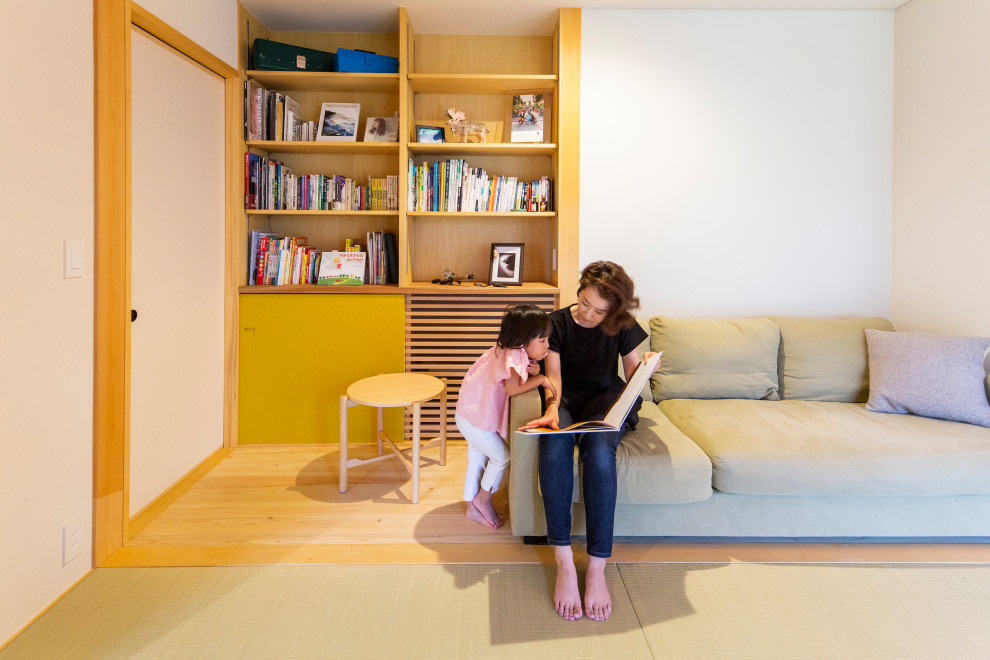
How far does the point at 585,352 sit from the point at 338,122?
201cm

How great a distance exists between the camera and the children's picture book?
3408 millimetres

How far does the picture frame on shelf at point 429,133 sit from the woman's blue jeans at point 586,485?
2.03m

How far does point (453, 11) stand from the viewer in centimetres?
324

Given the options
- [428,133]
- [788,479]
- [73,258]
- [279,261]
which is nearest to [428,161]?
[428,133]

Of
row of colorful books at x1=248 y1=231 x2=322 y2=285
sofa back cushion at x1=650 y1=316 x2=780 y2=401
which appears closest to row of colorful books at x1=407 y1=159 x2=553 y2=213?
row of colorful books at x1=248 y1=231 x2=322 y2=285

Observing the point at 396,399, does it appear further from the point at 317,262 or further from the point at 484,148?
Answer: the point at 484,148

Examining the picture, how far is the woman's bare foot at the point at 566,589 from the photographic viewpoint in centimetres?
186

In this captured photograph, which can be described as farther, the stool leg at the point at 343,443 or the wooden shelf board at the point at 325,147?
the wooden shelf board at the point at 325,147

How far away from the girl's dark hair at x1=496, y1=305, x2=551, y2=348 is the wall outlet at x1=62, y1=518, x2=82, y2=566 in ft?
4.88

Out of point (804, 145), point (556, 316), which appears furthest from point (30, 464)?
point (804, 145)

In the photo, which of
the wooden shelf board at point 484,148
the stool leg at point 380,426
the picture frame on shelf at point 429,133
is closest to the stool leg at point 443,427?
the stool leg at point 380,426

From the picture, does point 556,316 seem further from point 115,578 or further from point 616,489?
point 115,578

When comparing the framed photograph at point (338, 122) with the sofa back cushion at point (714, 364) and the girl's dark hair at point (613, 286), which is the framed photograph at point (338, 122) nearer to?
the girl's dark hair at point (613, 286)

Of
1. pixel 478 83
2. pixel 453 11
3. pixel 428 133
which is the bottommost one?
pixel 428 133
